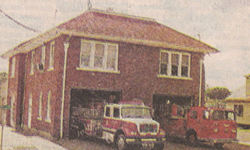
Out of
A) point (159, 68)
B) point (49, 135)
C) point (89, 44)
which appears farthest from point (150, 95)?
point (49, 135)

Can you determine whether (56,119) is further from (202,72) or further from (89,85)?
(202,72)

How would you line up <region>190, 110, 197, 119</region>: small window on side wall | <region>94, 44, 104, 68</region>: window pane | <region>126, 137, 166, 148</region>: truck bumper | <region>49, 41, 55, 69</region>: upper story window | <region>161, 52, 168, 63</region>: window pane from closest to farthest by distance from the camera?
1. <region>126, 137, 166, 148</region>: truck bumper
2. <region>190, 110, 197, 119</region>: small window on side wall
3. <region>94, 44, 104, 68</region>: window pane
4. <region>49, 41, 55, 69</region>: upper story window
5. <region>161, 52, 168, 63</region>: window pane

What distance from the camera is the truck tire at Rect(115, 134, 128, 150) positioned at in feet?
52.6

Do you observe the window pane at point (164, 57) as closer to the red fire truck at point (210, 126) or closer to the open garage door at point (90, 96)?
the open garage door at point (90, 96)

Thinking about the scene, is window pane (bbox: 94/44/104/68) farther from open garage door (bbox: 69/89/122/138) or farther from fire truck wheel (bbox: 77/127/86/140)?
fire truck wheel (bbox: 77/127/86/140)

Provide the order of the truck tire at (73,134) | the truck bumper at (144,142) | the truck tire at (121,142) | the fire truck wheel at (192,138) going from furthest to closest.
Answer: the truck tire at (73,134) < the fire truck wheel at (192,138) < the truck tire at (121,142) < the truck bumper at (144,142)

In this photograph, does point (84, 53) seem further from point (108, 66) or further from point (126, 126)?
point (126, 126)

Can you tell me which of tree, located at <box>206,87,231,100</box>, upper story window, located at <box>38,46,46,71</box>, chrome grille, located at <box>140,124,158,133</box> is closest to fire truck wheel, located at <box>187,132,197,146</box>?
chrome grille, located at <box>140,124,158,133</box>

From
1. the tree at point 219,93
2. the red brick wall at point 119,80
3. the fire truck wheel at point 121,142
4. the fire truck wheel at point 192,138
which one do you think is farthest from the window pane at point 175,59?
the tree at point 219,93

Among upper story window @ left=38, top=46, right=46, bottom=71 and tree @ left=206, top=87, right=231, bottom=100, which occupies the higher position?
upper story window @ left=38, top=46, right=46, bottom=71

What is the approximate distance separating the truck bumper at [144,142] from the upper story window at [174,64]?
817 cm

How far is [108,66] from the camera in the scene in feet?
73.3

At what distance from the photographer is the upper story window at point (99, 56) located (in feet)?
70.7

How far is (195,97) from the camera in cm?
2495
